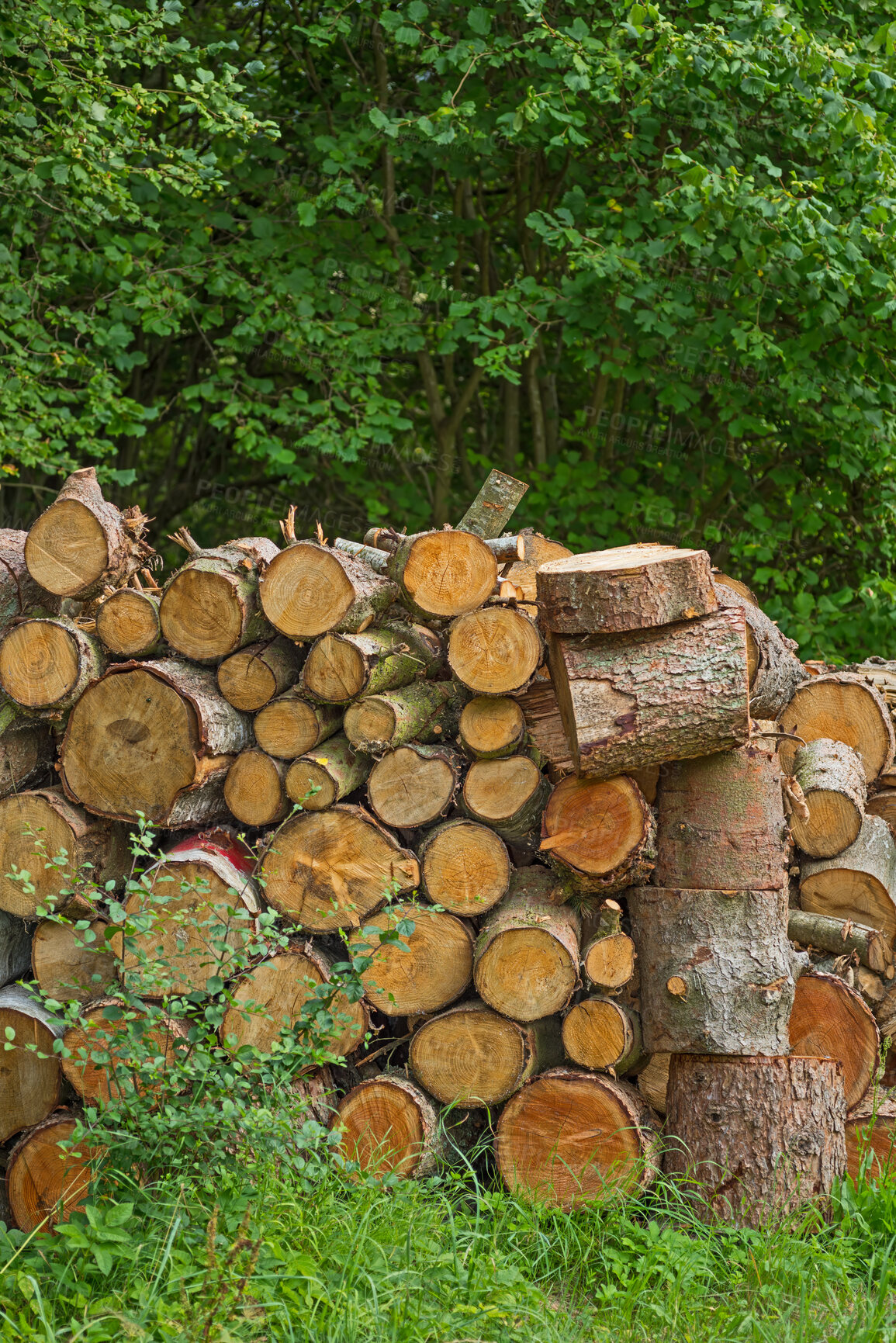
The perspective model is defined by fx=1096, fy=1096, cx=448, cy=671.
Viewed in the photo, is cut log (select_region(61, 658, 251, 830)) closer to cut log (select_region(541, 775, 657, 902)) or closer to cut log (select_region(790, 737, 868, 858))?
cut log (select_region(541, 775, 657, 902))

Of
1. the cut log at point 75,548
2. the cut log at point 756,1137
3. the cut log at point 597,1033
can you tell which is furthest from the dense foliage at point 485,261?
the cut log at point 756,1137

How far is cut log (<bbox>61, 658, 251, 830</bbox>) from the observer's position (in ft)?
9.89

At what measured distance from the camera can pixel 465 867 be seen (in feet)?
9.93

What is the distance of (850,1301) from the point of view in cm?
247

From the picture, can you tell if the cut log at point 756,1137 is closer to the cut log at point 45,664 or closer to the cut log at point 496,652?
the cut log at point 496,652

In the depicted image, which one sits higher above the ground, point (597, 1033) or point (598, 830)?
point (598, 830)

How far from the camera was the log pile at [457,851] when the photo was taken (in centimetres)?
288

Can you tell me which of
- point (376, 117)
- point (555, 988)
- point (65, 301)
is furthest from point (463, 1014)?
point (65, 301)

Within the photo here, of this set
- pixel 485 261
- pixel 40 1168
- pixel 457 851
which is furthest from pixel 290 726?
pixel 485 261

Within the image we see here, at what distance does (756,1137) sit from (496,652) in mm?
1435

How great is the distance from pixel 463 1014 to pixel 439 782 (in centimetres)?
63

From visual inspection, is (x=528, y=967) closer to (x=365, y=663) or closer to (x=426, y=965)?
(x=426, y=965)

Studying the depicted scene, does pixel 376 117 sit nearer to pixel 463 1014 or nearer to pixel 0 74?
pixel 0 74

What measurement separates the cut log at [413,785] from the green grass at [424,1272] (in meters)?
0.93
